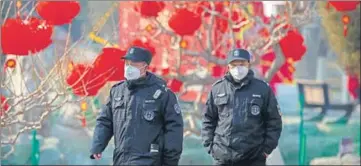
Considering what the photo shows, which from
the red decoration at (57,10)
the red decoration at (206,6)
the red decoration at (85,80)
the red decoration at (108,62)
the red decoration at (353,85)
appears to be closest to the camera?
the red decoration at (57,10)

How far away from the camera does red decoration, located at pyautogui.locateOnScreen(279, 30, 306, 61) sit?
11.2 meters

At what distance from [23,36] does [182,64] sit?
161 inches

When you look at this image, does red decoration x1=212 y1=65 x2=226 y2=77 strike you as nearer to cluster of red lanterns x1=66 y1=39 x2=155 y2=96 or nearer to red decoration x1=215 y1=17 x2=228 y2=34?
red decoration x1=215 y1=17 x2=228 y2=34

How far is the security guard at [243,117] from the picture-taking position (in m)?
7.27

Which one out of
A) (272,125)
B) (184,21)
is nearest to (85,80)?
(184,21)

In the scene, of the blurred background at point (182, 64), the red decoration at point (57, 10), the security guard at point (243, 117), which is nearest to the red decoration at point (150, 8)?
the blurred background at point (182, 64)

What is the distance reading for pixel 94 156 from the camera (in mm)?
6867

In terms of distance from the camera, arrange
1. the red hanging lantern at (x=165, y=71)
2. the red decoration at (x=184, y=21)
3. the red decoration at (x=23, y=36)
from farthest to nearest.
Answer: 1. the red hanging lantern at (x=165, y=71)
2. the red decoration at (x=184, y=21)
3. the red decoration at (x=23, y=36)

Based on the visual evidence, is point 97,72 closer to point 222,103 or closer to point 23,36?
point 23,36

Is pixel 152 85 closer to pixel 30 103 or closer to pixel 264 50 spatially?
pixel 30 103

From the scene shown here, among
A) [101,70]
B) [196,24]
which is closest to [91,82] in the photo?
[101,70]

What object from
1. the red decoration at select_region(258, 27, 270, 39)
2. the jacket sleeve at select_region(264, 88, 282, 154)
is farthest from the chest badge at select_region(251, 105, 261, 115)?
the red decoration at select_region(258, 27, 270, 39)

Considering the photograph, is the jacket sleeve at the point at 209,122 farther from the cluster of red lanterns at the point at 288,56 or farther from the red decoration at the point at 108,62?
the cluster of red lanterns at the point at 288,56

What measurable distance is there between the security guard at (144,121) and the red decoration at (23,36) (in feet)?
7.89
